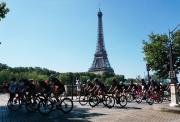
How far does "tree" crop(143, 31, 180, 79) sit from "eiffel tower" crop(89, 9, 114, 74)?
69.2 metres

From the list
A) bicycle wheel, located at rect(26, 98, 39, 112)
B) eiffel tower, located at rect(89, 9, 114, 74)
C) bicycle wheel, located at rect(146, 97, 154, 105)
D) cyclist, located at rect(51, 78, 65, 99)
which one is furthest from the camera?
eiffel tower, located at rect(89, 9, 114, 74)

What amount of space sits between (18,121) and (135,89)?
1460 centimetres

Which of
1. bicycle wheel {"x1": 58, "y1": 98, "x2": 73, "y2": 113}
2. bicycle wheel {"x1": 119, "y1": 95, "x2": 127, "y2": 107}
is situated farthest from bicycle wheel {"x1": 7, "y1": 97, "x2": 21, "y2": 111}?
bicycle wheel {"x1": 119, "y1": 95, "x2": 127, "y2": 107}

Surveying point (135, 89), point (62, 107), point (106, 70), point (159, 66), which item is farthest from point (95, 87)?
point (106, 70)

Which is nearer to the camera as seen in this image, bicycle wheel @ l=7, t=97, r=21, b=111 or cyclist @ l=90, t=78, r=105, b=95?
bicycle wheel @ l=7, t=97, r=21, b=111

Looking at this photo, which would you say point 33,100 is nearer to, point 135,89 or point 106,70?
point 135,89

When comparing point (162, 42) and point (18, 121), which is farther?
point (162, 42)

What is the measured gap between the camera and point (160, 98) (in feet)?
89.9

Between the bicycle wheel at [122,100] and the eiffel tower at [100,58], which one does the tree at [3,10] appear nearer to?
the bicycle wheel at [122,100]

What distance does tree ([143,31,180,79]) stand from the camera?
47.2 metres

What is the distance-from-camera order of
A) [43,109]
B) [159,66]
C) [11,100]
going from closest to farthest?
[43,109]
[11,100]
[159,66]

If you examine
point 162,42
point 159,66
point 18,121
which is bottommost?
point 18,121

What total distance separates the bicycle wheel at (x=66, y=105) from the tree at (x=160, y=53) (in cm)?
2994

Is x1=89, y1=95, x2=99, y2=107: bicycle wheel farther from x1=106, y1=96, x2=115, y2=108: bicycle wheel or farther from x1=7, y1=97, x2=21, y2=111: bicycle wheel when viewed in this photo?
x1=7, y1=97, x2=21, y2=111: bicycle wheel
